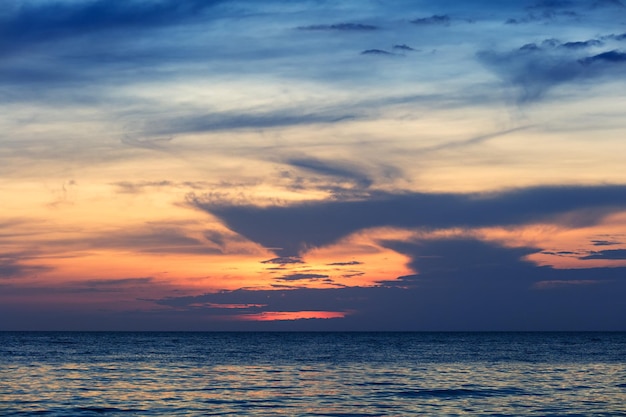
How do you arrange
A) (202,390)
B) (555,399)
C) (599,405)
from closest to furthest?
(599,405)
(555,399)
(202,390)

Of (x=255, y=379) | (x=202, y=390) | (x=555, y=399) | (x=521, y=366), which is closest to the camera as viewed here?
(x=555, y=399)

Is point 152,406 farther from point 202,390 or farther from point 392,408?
point 392,408

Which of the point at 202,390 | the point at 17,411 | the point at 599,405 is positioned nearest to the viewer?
the point at 17,411

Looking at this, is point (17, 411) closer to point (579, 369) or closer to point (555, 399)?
point (555, 399)

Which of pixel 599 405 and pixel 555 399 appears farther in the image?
pixel 555 399

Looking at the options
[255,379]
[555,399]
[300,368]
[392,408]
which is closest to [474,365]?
[300,368]

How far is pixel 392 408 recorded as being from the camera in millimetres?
51781

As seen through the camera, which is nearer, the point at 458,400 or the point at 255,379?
the point at 458,400

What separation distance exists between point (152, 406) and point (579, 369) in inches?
2057

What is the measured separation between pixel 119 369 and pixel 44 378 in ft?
45.2

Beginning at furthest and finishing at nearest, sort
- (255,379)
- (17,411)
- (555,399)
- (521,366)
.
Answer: (521,366) < (255,379) < (555,399) < (17,411)

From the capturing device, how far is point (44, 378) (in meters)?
74.2

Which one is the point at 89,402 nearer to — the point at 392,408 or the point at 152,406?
the point at 152,406

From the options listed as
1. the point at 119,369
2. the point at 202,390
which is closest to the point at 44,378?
the point at 119,369
